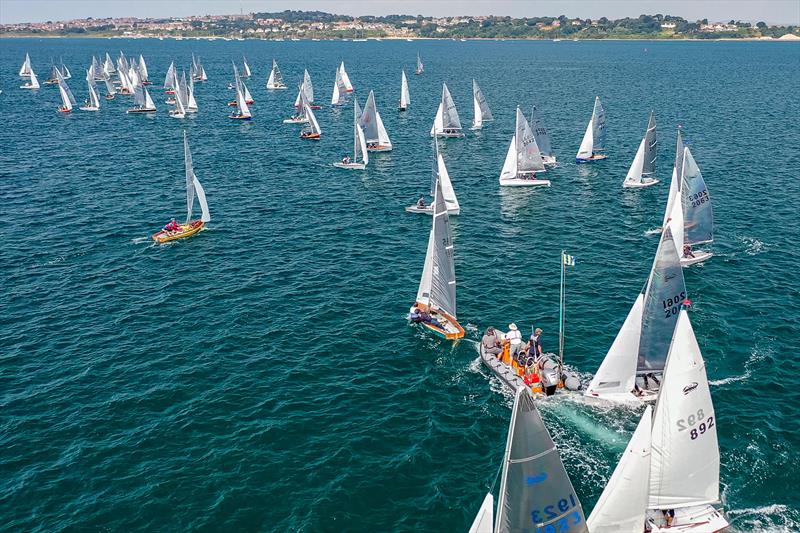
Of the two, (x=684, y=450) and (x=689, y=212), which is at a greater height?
(x=689, y=212)

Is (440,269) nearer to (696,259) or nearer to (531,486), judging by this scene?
(531,486)

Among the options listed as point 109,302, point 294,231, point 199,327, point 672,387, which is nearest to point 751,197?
point 294,231

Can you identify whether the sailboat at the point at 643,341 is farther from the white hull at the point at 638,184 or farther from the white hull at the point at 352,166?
the white hull at the point at 352,166

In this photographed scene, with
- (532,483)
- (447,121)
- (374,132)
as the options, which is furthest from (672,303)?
(447,121)

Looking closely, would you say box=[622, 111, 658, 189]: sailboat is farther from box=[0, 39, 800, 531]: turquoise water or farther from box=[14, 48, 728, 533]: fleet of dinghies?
box=[14, 48, 728, 533]: fleet of dinghies

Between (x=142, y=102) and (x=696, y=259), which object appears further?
(x=142, y=102)
